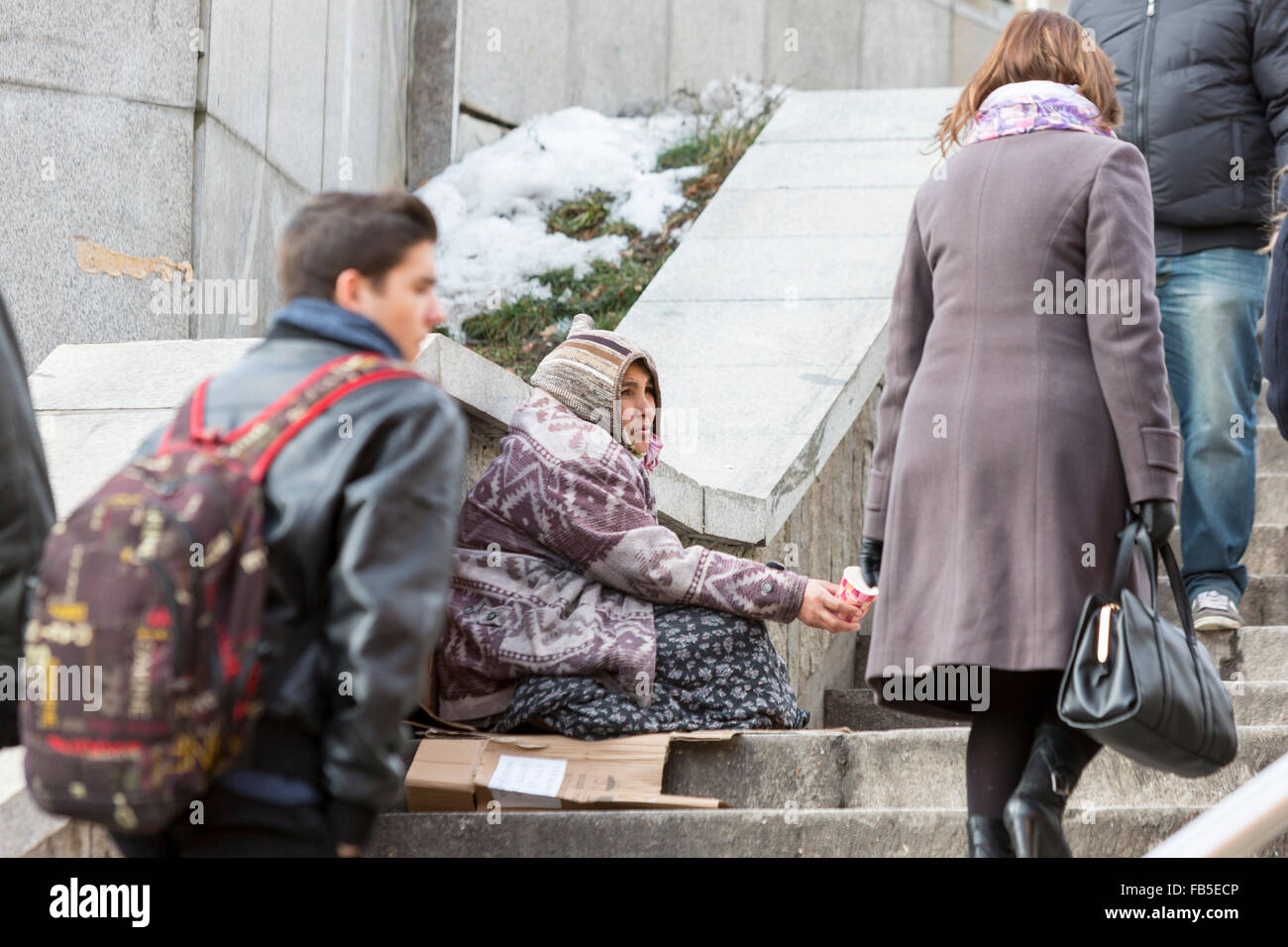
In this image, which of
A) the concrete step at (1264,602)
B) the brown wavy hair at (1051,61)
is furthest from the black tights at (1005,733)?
the concrete step at (1264,602)

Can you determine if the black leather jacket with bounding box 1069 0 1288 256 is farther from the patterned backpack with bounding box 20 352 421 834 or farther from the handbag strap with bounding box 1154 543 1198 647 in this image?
the patterned backpack with bounding box 20 352 421 834

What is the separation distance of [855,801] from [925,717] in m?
0.31

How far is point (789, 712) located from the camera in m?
4.63

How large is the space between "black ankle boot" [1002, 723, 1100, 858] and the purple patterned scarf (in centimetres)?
116

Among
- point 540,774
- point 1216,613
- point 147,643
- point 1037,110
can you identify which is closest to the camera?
point 147,643

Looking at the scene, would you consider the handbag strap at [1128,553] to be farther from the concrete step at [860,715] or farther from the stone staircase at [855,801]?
the concrete step at [860,715]

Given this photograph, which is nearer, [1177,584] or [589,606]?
[1177,584]

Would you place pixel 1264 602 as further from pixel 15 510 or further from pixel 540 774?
pixel 15 510

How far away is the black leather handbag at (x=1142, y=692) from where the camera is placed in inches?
122

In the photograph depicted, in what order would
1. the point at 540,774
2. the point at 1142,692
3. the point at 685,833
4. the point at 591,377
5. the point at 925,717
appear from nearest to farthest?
the point at 1142,692 < the point at 685,833 < the point at 540,774 < the point at 925,717 < the point at 591,377

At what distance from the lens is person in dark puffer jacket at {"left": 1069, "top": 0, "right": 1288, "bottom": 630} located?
5.35 metres

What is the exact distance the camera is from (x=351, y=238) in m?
2.60

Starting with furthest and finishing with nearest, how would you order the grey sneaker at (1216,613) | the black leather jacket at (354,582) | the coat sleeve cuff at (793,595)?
the grey sneaker at (1216,613), the coat sleeve cuff at (793,595), the black leather jacket at (354,582)

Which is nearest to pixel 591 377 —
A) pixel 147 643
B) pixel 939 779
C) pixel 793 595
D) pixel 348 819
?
pixel 793 595
